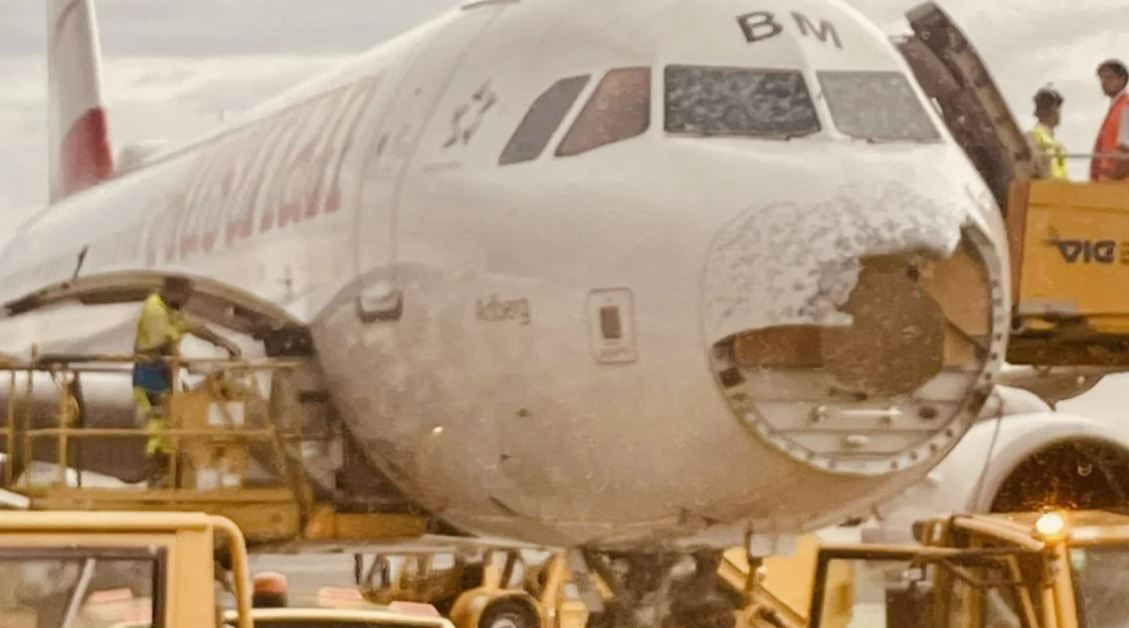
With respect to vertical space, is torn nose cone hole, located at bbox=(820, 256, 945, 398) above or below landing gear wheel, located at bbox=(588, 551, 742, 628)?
above

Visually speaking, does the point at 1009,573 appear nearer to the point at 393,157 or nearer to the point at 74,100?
the point at 393,157

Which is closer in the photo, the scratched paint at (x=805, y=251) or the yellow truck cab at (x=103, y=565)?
the yellow truck cab at (x=103, y=565)

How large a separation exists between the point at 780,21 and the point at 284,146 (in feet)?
12.1

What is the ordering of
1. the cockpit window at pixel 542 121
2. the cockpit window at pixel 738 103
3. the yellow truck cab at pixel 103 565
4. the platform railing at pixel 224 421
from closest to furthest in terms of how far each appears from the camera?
1. the yellow truck cab at pixel 103 565
2. the cockpit window at pixel 738 103
3. the cockpit window at pixel 542 121
4. the platform railing at pixel 224 421

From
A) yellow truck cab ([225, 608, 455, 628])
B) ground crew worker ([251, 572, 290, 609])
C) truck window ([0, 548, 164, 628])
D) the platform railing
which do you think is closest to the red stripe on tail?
the platform railing

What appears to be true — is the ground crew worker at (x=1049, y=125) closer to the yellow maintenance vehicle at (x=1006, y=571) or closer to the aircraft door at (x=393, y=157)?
the aircraft door at (x=393, y=157)

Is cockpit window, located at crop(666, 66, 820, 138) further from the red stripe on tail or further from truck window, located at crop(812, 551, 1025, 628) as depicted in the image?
the red stripe on tail

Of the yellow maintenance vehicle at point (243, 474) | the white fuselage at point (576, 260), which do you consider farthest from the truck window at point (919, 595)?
the yellow maintenance vehicle at point (243, 474)

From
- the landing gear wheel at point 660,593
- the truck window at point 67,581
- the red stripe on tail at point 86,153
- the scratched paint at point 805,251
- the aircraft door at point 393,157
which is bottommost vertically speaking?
the landing gear wheel at point 660,593

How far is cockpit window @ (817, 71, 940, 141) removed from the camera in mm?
11094

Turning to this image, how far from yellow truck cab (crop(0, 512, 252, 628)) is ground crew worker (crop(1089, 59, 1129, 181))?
9.37 m

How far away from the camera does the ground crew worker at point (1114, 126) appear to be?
14094mm

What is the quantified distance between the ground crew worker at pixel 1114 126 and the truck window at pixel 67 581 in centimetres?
938

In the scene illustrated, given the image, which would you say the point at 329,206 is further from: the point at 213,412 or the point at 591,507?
the point at 591,507
